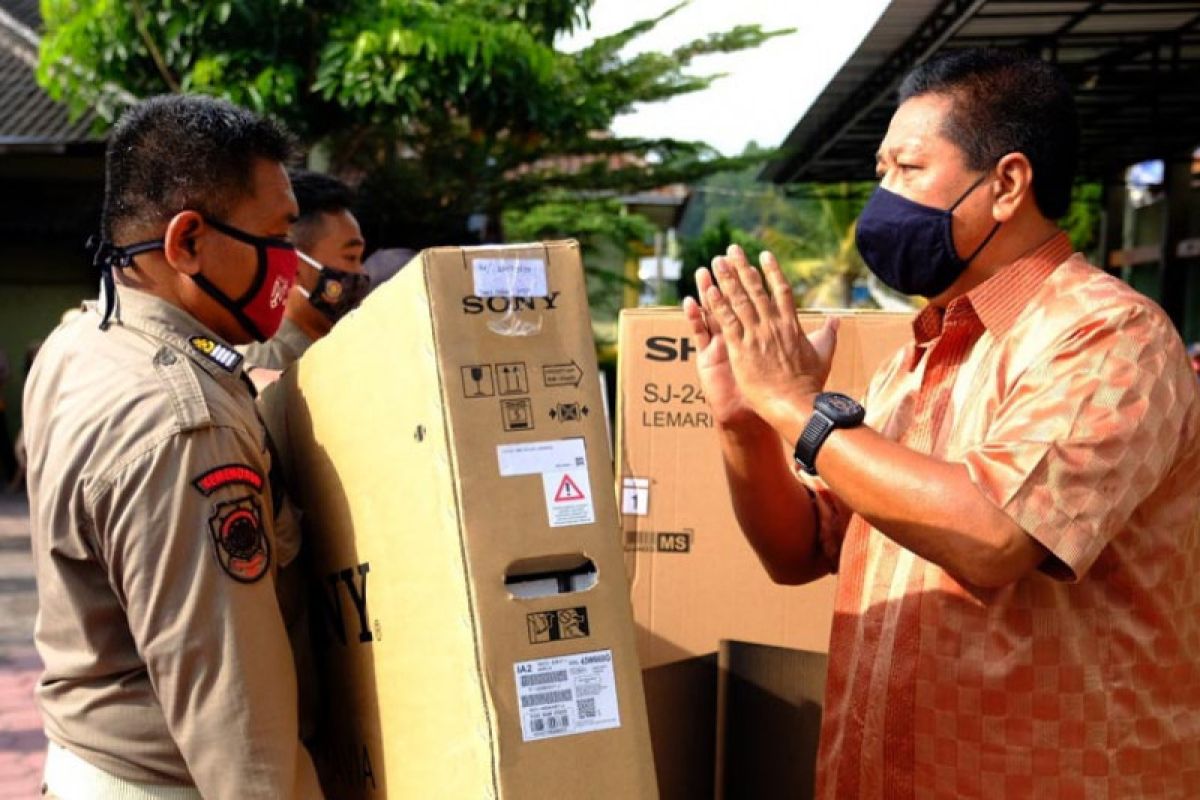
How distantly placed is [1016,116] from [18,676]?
558 cm

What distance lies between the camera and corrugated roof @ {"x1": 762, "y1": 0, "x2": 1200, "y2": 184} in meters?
8.56

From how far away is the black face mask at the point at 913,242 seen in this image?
1889mm

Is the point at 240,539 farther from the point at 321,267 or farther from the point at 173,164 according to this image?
the point at 321,267

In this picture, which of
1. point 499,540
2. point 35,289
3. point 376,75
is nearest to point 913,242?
point 499,540

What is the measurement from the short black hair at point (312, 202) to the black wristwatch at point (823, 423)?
2.36 metres

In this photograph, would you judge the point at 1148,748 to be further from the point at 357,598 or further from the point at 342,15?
the point at 342,15

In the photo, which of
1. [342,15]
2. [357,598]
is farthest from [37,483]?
[342,15]

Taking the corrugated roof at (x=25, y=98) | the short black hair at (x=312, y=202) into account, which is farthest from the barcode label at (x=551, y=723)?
the corrugated roof at (x=25, y=98)

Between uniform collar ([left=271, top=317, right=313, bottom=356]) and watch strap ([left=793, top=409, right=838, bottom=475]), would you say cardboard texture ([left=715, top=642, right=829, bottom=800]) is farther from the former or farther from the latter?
uniform collar ([left=271, top=317, right=313, bottom=356])

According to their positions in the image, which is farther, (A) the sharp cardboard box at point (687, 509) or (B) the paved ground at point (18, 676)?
(B) the paved ground at point (18, 676)

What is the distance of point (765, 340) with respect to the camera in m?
1.77

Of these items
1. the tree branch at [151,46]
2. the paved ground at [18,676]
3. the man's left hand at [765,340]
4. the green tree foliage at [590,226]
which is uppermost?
the tree branch at [151,46]

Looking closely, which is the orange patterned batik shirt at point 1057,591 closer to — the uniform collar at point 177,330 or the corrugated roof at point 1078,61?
the uniform collar at point 177,330

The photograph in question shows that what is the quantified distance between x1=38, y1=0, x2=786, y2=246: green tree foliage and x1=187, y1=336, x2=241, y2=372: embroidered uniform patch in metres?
7.61
